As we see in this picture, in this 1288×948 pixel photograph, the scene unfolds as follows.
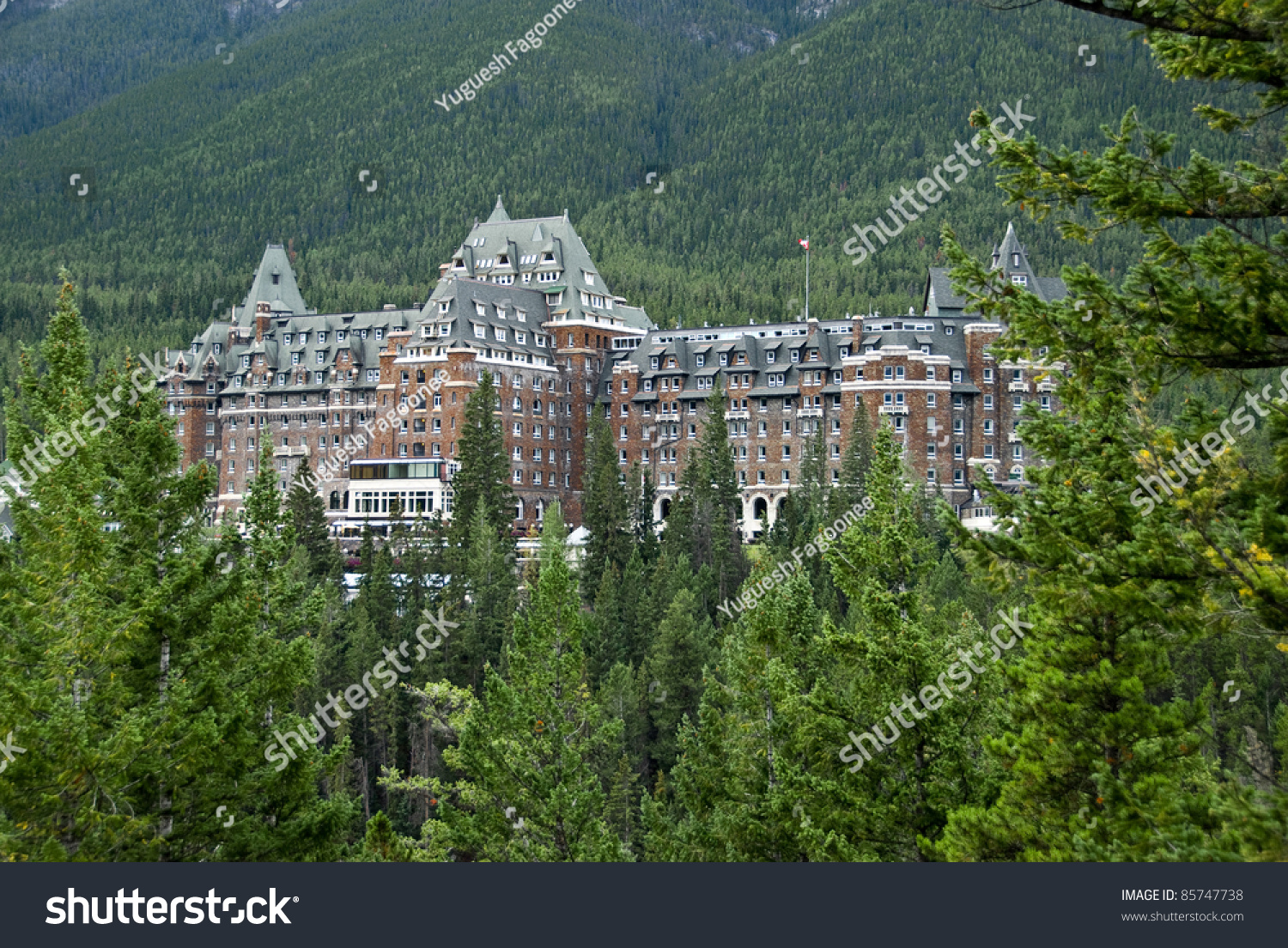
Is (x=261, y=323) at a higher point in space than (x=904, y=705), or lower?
higher

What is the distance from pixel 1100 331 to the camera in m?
15.8

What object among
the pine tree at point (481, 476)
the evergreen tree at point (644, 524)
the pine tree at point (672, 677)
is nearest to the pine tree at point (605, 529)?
the evergreen tree at point (644, 524)

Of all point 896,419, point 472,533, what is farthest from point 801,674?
point 896,419

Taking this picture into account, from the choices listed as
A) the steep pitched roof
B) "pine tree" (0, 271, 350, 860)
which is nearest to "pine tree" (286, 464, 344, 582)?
the steep pitched roof

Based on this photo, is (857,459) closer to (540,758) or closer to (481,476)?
(481,476)

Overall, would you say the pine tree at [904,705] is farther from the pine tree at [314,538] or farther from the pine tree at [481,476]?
the pine tree at [481,476]

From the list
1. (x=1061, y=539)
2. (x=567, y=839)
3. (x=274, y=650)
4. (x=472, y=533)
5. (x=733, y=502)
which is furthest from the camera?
(x=733, y=502)

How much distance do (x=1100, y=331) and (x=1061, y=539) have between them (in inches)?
94.4

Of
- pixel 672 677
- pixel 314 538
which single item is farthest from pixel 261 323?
pixel 672 677

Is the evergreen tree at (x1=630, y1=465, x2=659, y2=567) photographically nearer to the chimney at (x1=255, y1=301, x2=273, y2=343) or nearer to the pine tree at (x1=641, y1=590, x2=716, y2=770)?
the pine tree at (x1=641, y1=590, x2=716, y2=770)

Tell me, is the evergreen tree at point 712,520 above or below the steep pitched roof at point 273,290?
below

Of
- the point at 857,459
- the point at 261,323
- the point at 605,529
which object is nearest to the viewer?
the point at 605,529

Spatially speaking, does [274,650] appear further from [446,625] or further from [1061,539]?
[446,625]

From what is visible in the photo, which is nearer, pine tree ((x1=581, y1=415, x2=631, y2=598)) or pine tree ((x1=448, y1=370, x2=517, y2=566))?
pine tree ((x1=581, y1=415, x2=631, y2=598))
